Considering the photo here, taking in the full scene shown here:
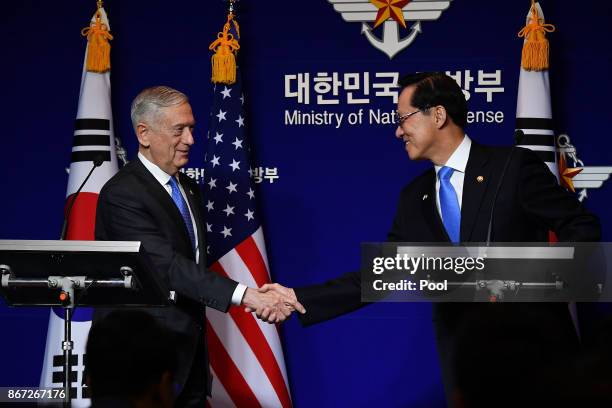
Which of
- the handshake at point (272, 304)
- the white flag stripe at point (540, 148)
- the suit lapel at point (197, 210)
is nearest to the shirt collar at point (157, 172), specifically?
the suit lapel at point (197, 210)

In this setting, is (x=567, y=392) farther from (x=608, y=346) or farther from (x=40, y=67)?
(x=40, y=67)

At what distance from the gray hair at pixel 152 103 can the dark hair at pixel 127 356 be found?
6.91 feet

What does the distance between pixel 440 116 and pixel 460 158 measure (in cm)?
20

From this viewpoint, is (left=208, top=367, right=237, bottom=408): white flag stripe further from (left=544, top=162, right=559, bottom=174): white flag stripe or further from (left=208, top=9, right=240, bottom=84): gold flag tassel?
(left=544, top=162, right=559, bottom=174): white flag stripe

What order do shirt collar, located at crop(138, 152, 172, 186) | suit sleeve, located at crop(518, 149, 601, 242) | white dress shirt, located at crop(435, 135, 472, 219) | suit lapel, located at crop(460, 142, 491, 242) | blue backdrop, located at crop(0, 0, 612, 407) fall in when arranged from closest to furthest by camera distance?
1. suit sleeve, located at crop(518, 149, 601, 242)
2. suit lapel, located at crop(460, 142, 491, 242)
3. white dress shirt, located at crop(435, 135, 472, 219)
4. shirt collar, located at crop(138, 152, 172, 186)
5. blue backdrop, located at crop(0, 0, 612, 407)

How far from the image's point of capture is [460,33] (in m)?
5.18

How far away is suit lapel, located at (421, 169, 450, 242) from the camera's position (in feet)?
12.0

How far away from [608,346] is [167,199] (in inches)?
93.0

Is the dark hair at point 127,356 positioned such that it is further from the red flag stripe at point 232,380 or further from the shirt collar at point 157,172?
the red flag stripe at point 232,380

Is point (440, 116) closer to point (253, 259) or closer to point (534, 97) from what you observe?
point (534, 97)

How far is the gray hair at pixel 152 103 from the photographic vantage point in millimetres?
4008

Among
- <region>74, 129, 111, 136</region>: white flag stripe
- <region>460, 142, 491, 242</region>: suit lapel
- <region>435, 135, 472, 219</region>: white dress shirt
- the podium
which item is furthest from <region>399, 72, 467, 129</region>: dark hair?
<region>74, 129, 111, 136</region>: white flag stripe

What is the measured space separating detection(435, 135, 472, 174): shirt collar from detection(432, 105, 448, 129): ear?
114mm

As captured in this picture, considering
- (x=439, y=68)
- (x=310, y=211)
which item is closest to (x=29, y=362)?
(x=310, y=211)
